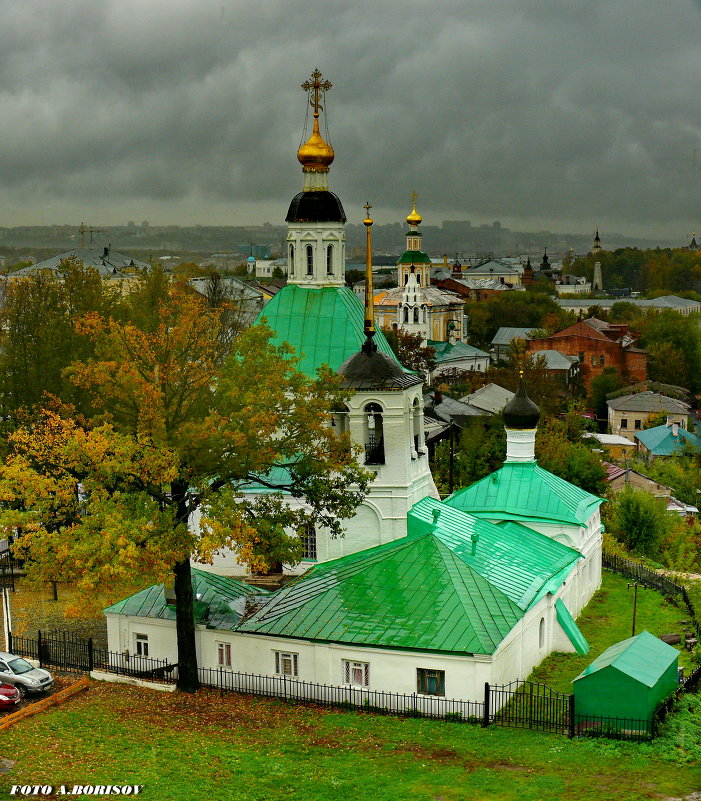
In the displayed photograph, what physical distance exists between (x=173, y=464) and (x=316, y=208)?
12631 mm

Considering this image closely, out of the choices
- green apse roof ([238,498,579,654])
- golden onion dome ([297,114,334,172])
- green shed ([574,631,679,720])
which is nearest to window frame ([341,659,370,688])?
green apse roof ([238,498,579,654])

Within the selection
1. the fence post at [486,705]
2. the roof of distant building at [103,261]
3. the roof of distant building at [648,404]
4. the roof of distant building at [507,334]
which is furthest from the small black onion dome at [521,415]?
the roof of distant building at [507,334]

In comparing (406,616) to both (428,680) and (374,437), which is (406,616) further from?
(374,437)

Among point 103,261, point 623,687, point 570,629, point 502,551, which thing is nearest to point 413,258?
point 103,261

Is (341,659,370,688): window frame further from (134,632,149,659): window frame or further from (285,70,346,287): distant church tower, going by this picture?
(285,70,346,287): distant church tower

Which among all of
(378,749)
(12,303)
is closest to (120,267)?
(12,303)

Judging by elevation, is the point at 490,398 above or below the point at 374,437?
below

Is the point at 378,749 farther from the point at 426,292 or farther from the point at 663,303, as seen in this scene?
the point at 663,303

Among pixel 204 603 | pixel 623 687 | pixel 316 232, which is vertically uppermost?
pixel 316 232

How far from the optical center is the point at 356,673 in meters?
20.1

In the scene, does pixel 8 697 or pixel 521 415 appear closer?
pixel 8 697

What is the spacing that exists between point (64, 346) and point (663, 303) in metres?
96.7

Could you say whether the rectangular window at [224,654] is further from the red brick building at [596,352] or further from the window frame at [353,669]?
the red brick building at [596,352]

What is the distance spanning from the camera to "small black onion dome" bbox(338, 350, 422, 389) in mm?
23312
